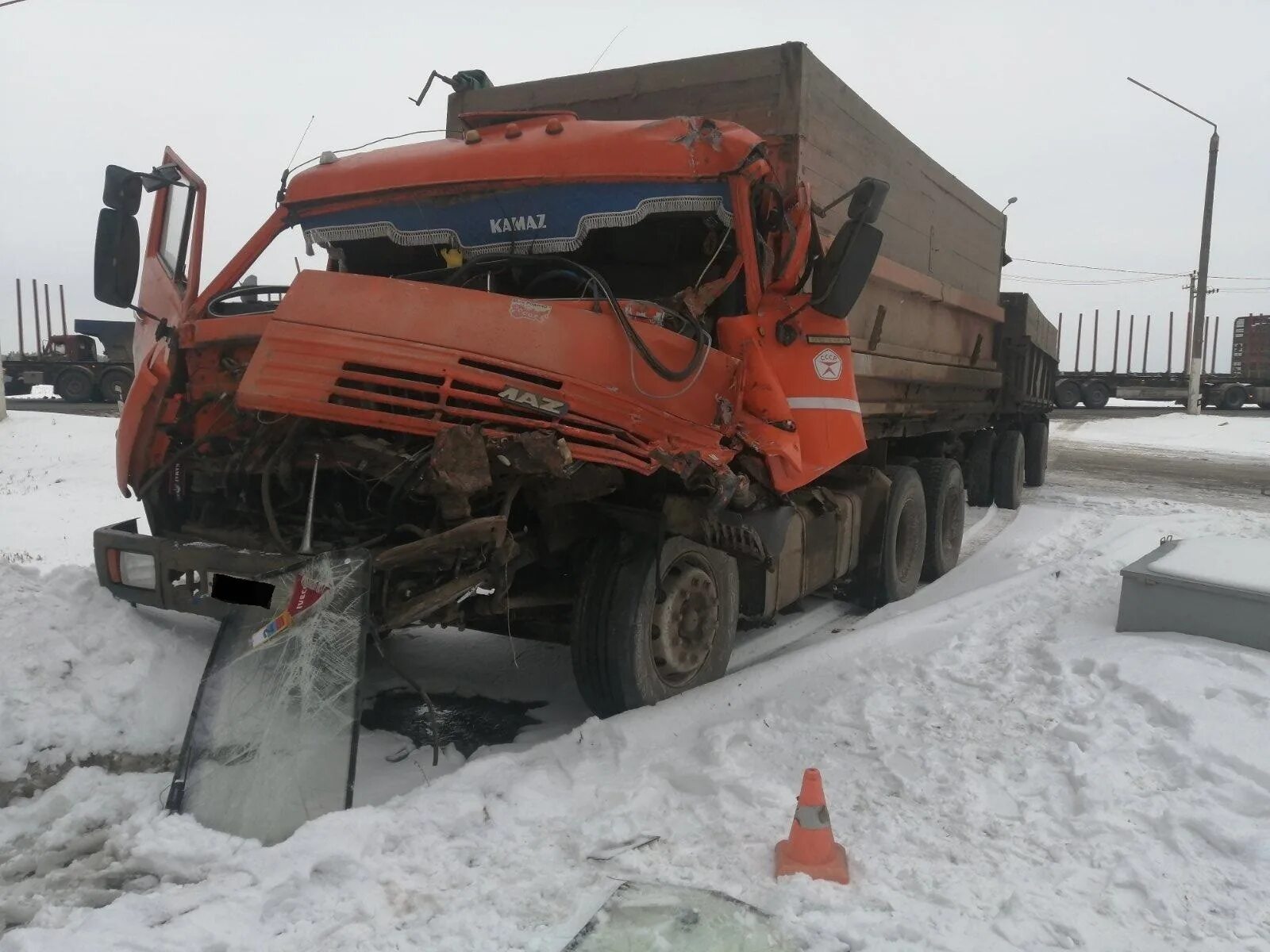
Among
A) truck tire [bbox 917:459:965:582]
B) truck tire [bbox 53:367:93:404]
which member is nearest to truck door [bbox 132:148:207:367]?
truck tire [bbox 917:459:965:582]

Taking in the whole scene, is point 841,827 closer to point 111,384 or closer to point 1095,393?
point 111,384

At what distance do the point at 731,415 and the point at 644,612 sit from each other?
925 mm

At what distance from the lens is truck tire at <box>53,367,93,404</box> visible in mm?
25438

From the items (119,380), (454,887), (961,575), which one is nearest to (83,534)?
(454,887)

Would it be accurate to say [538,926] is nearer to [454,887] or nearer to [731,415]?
[454,887]

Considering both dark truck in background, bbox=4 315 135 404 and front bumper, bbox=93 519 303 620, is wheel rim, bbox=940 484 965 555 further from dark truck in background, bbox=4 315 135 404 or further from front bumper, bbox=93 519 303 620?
dark truck in background, bbox=4 315 135 404

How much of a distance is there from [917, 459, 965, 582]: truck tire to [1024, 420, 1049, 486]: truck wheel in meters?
4.89

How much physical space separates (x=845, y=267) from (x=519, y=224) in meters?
1.48

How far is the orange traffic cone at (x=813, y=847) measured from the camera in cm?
254

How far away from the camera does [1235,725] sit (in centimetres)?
330

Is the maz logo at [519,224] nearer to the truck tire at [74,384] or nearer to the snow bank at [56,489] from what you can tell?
the snow bank at [56,489]

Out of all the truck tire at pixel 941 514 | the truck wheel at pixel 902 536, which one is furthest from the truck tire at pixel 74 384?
A: the truck wheel at pixel 902 536

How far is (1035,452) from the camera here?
486 inches

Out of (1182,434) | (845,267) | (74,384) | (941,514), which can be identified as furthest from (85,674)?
(74,384)
